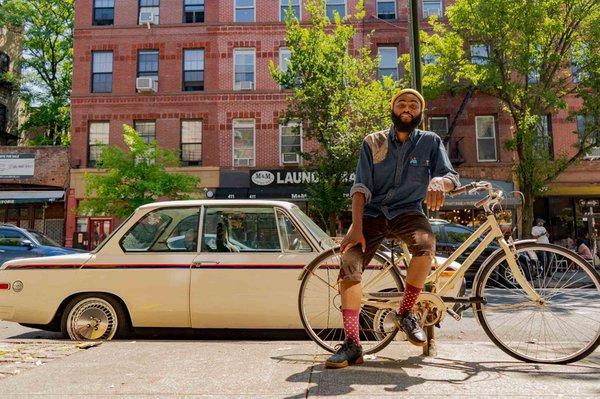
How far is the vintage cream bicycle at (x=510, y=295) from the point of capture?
11.9ft

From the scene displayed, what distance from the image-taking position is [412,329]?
3.33 m

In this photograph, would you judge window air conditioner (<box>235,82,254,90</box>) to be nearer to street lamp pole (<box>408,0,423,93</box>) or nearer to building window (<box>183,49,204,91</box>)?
building window (<box>183,49,204,91</box>)

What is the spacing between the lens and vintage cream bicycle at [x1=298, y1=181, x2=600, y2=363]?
3.63 meters

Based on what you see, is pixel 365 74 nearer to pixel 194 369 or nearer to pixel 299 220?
pixel 299 220

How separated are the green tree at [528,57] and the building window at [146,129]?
42.7 feet

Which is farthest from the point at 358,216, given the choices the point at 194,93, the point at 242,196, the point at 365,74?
the point at 194,93

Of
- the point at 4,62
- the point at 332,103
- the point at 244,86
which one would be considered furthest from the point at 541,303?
the point at 4,62

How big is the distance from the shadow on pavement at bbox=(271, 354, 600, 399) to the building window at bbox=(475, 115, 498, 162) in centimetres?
A: 2043

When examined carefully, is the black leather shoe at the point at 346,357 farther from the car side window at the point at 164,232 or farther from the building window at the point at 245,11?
the building window at the point at 245,11

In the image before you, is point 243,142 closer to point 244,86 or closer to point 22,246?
point 244,86

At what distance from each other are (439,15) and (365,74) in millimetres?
7029

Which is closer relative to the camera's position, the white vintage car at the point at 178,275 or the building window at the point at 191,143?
the white vintage car at the point at 178,275

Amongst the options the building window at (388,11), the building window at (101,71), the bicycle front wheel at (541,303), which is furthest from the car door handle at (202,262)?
the building window at (101,71)

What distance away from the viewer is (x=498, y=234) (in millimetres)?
3770
